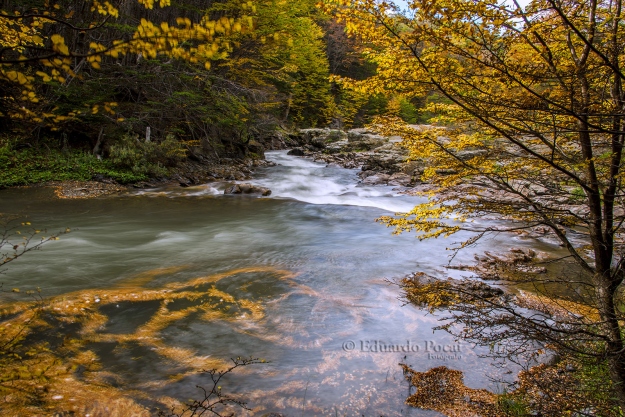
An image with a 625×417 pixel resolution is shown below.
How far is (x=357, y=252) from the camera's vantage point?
28.0 ft

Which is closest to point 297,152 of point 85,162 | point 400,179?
point 400,179

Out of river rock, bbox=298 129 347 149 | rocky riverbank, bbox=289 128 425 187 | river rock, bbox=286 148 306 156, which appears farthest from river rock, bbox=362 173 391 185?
river rock, bbox=298 129 347 149

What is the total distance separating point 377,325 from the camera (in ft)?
Result: 17.1

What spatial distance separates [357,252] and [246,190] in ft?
23.5

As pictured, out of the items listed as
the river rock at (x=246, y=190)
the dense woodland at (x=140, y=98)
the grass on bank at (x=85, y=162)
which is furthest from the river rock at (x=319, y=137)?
the grass on bank at (x=85, y=162)

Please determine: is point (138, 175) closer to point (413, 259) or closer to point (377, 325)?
point (413, 259)

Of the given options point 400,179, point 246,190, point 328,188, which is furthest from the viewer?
point 400,179

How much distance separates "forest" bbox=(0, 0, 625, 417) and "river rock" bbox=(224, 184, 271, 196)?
0.54 metres

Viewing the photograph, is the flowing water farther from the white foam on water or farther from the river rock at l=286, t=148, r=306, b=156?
the river rock at l=286, t=148, r=306, b=156

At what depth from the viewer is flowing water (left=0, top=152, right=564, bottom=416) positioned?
391cm

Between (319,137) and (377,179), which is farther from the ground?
(319,137)

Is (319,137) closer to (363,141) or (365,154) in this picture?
(363,141)

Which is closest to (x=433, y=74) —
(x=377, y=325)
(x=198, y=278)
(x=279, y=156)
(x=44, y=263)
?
(x=377, y=325)

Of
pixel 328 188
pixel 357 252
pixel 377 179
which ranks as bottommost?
pixel 357 252
